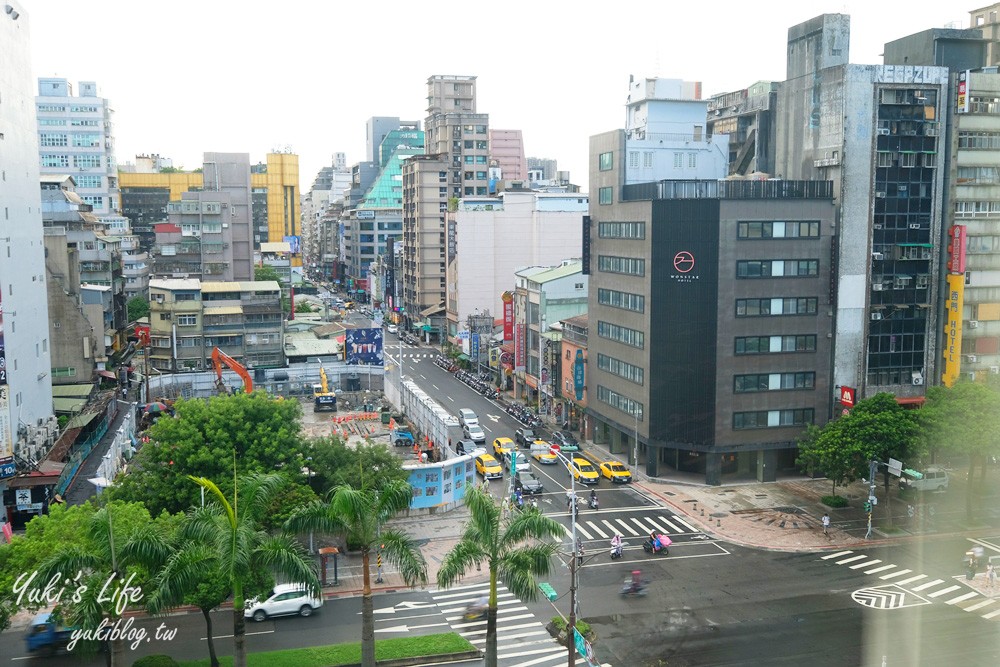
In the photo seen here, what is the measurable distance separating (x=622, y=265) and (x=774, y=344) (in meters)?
12.9

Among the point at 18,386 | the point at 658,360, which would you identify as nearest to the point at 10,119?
the point at 18,386

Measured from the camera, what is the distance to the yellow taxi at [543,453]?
72.7 m

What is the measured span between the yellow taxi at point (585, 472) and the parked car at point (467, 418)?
16169mm

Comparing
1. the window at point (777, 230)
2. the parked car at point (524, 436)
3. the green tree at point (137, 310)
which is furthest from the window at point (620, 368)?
the green tree at point (137, 310)

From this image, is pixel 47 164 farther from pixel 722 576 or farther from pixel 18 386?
pixel 722 576

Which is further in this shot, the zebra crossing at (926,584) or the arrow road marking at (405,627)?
the zebra crossing at (926,584)

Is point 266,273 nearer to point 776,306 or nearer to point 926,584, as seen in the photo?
point 776,306

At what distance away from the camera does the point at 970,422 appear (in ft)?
182

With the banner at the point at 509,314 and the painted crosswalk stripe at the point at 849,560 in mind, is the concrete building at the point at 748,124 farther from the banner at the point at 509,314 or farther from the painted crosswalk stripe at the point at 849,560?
the painted crosswalk stripe at the point at 849,560

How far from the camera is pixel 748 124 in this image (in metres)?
92.3

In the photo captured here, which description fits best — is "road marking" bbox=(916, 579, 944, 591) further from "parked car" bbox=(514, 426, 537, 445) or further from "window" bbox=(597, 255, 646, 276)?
"parked car" bbox=(514, 426, 537, 445)

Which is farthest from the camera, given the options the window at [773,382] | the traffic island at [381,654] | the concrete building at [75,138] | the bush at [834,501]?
the concrete building at [75,138]

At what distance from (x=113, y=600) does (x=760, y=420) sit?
155 ft

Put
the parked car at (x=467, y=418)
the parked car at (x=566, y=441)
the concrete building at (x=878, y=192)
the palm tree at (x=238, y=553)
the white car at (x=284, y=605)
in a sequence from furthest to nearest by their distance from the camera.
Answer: the parked car at (x=467, y=418), the parked car at (x=566, y=441), the concrete building at (x=878, y=192), the white car at (x=284, y=605), the palm tree at (x=238, y=553)
